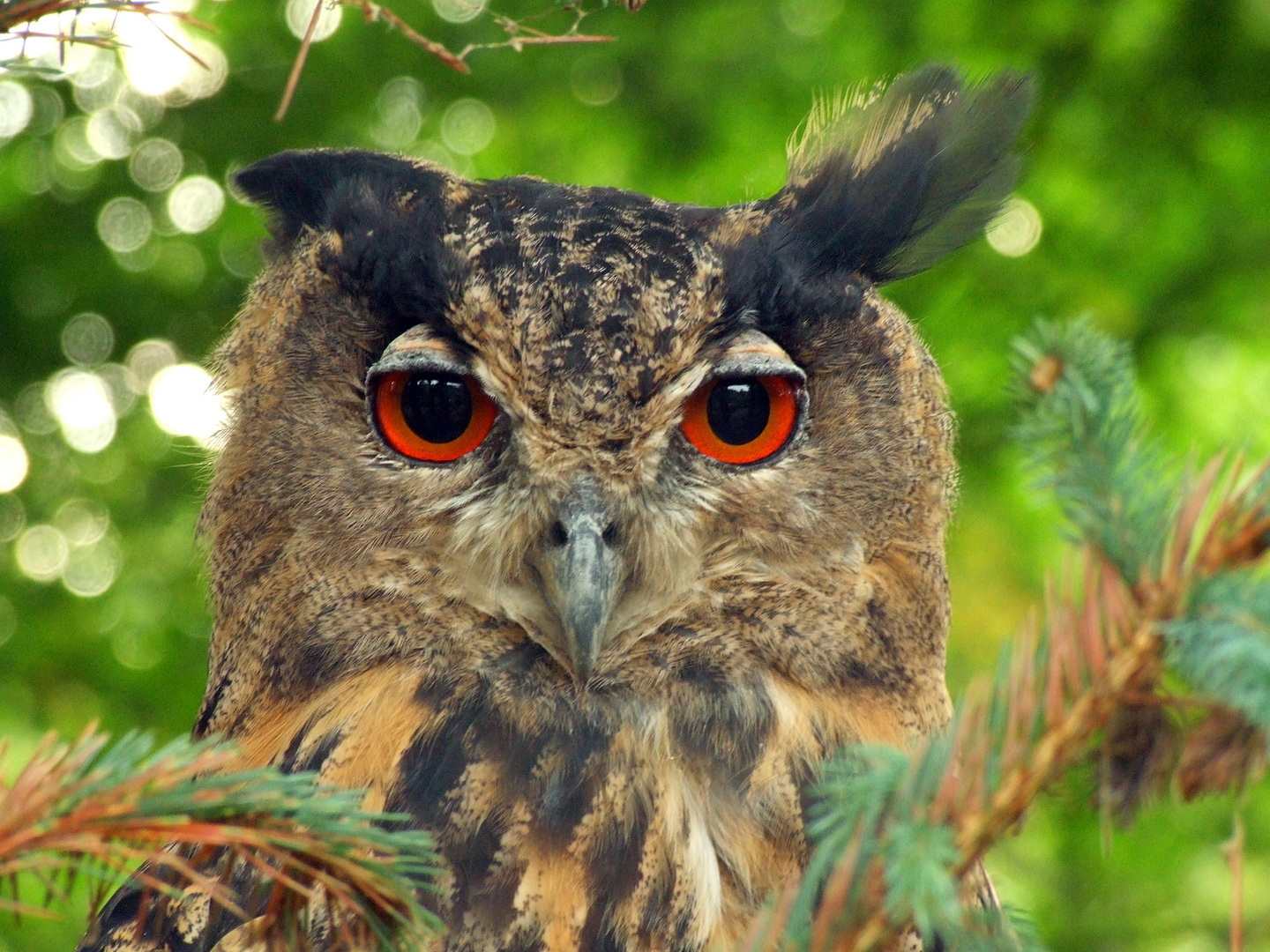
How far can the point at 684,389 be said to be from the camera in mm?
1331

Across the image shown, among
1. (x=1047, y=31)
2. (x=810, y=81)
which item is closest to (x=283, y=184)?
(x=810, y=81)

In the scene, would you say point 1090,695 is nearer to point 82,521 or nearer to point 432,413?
point 432,413

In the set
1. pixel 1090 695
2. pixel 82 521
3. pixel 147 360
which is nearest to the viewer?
pixel 1090 695

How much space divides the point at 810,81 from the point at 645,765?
99.2 inches

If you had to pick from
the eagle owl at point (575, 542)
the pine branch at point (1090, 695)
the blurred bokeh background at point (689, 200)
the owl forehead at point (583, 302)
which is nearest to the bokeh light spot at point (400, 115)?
the blurred bokeh background at point (689, 200)

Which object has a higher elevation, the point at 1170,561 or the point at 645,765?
the point at 1170,561

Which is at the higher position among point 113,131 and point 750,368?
point 113,131

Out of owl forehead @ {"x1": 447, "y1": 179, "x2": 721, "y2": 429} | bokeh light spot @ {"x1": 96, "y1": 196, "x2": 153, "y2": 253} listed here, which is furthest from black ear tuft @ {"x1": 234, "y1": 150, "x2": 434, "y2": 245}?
bokeh light spot @ {"x1": 96, "y1": 196, "x2": 153, "y2": 253}

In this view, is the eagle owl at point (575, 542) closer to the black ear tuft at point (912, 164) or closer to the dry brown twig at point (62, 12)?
the black ear tuft at point (912, 164)

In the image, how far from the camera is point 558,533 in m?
1.27

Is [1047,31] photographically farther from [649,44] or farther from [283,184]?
[283,184]

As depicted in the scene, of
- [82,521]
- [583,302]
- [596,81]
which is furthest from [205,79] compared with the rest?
[583,302]

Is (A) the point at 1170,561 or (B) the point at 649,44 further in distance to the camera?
(B) the point at 649,44

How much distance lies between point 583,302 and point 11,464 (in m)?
3.13
